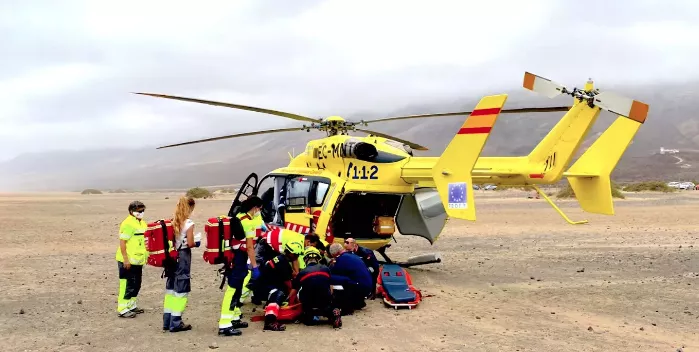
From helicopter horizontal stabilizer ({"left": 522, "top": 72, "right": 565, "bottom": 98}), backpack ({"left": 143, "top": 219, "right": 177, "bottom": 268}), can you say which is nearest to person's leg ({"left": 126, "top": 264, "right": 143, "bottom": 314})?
backpack ({"left": 143, "top": 219, "right": 177, "bottom": 268})

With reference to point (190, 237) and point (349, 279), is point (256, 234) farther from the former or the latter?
point (349, 279)

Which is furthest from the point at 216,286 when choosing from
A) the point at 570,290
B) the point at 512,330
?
the point at 570,290

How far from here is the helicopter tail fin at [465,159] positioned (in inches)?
328

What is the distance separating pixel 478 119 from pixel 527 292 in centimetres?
357

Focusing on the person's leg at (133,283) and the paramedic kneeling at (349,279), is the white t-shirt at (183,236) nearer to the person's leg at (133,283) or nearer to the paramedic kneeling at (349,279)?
the person's leg at (133,283)

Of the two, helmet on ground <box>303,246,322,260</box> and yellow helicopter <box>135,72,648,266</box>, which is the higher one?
yellow helicopter <box>135,72,648,266</box>

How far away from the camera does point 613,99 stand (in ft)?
28.1

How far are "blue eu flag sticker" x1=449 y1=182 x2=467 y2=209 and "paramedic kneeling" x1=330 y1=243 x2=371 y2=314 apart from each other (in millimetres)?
1788

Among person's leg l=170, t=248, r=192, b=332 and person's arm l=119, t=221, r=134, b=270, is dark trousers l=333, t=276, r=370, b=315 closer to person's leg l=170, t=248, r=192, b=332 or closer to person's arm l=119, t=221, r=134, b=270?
person's leg l=170, t=248, r=192, b=332

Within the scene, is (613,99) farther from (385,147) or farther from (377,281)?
(377,281)

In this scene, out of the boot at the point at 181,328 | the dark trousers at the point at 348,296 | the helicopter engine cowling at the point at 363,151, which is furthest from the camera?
the helicopter engine cowling at the point at 363,151

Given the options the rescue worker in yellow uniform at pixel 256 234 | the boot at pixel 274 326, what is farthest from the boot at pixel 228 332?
the rescue worker in yellow uniform at pixel 256 234

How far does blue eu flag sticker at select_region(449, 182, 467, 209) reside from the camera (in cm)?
862

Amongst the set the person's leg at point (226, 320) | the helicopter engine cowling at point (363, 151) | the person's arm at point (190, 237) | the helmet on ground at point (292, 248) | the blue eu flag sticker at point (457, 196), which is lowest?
the person's leg at point (226, 320)
